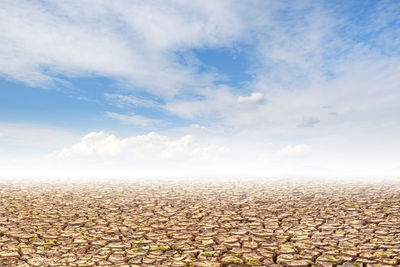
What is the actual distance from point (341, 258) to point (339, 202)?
7.05 meters

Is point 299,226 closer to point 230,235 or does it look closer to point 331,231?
point 331,231

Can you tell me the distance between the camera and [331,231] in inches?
283

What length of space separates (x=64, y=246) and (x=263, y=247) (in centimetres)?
419

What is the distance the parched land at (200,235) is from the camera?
17.7ft

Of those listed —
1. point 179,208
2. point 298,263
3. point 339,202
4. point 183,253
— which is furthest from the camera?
point 339,202

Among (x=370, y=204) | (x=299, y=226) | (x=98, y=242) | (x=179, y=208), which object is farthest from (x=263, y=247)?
(x=370, y=204)

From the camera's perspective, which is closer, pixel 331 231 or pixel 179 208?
pixel 331 231

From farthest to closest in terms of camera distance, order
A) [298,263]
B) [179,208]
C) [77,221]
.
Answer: [179,208] < [77,221] < [298,263]

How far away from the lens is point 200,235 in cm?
696

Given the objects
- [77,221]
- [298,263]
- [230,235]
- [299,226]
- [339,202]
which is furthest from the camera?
[339,202]

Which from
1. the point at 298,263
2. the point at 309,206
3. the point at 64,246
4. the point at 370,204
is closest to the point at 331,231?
the point at 298,263

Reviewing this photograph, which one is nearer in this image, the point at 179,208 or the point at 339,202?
the point at 179,208

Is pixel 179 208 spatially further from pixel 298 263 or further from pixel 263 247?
pixel 298 263

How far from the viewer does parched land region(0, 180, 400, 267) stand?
5406 mm
